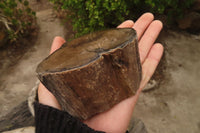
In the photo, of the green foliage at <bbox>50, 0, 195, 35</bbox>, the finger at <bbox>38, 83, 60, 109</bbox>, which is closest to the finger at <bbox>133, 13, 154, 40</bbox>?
the green foliage at <bbox>50, 0, 195, 35</bbox>

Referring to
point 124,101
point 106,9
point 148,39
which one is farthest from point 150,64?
point 106,9

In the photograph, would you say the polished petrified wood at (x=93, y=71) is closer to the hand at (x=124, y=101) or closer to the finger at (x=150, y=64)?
the hand at (x=124, y=101)

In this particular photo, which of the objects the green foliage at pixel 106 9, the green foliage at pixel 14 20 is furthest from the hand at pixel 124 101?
the green foliage at pixel 14 20

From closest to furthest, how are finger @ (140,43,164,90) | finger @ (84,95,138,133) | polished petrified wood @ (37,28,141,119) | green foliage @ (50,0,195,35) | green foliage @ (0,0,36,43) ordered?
polished petrified wood @ (37,28,141,119) → finger @ (84,95,138,133) → finger @ (140,43,164,90) → green foliage @ (50,0,195,35) → green foliage @ (0,0,36,43)

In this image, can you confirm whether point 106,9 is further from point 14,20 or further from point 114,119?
point 14,20

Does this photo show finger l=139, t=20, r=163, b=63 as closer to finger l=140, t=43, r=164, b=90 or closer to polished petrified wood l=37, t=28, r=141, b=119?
finger l=140, t=43, r=164, b=90
